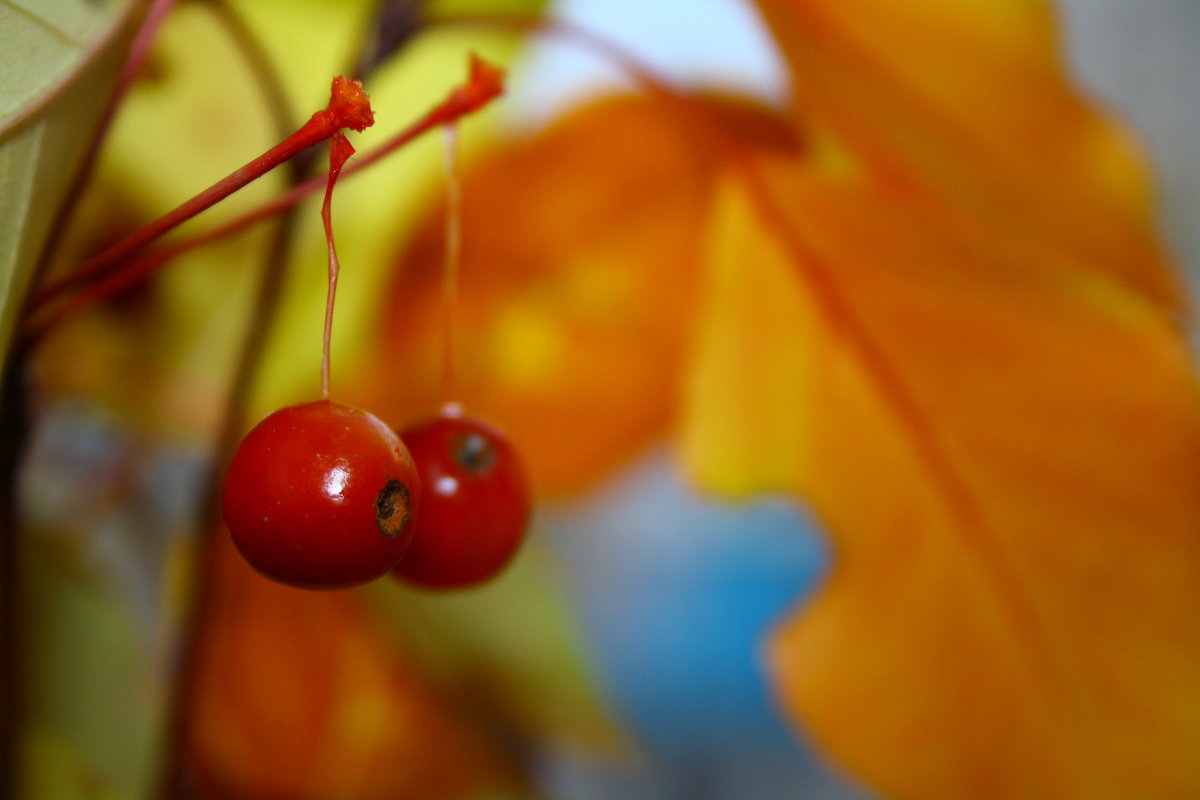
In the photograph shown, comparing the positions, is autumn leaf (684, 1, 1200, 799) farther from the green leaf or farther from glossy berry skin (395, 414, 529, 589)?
the green leaf

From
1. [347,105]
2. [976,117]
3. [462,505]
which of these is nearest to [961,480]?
[976,117]

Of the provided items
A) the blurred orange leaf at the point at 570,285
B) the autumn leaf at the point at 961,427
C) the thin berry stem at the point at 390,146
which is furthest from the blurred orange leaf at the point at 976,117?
the thin berry stem at the point at 390,146

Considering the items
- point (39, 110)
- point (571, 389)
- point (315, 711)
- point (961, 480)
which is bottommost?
point (961, 480)

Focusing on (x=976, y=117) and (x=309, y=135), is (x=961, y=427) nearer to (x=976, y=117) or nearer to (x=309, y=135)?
(x=976, y=117)

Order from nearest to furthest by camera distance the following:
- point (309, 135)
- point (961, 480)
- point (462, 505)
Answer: point (309, 135)
point (462, 505)
point (961, 480)

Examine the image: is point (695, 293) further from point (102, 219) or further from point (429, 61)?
point (102, 219)

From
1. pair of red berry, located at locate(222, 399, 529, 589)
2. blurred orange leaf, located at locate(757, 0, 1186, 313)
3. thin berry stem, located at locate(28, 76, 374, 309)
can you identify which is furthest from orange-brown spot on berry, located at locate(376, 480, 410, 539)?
blurred orange leaf, located at locate(757, 0, 1186, 313)

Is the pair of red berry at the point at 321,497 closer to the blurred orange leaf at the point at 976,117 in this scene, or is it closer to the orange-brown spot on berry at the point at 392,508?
the orange-brown spot on berry at the point at 392,508
